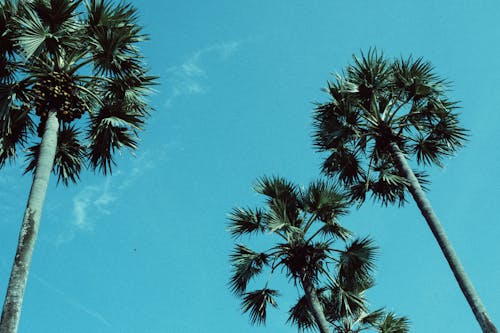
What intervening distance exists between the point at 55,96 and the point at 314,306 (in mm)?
7132

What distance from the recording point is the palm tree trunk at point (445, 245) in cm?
1059

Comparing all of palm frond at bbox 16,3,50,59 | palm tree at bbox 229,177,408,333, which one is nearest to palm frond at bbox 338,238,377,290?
palm tree at bbox 229,177,408,333

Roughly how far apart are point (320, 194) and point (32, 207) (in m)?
7.67

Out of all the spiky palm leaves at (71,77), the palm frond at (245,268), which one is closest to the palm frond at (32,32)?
the spiky palm leaves at (71,77)

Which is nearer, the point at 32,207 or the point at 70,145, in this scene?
the point at 32,207

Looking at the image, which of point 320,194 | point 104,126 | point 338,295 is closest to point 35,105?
point 104,126

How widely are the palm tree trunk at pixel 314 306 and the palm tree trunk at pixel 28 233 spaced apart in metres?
6.62

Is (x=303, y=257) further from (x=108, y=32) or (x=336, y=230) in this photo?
(x=108, y=32)

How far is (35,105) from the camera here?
990 centimetres

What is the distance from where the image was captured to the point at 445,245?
1157 cm

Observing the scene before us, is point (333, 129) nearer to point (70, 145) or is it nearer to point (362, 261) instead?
point (362, 261)

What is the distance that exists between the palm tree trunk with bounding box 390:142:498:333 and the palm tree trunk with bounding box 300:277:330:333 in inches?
118

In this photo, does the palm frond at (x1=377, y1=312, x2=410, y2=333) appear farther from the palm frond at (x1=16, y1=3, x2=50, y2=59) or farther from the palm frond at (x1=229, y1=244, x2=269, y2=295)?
the palm frond at (x1=16, y1=3, x2=50, y2=59)

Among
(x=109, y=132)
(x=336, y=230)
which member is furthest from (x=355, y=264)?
(x=109, y=132)
